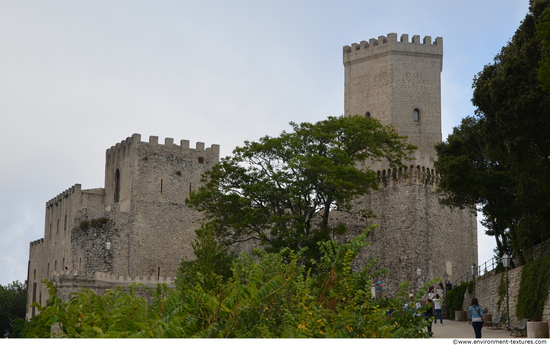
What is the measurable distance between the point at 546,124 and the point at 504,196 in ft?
31.0

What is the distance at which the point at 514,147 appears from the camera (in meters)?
22.6

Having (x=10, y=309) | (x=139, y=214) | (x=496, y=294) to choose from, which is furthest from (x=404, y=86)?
(x=10, y=309)

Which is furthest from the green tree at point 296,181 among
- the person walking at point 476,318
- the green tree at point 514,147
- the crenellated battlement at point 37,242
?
the crenellated battlement at point 37,242

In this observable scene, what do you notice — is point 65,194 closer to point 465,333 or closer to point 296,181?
point 296,181

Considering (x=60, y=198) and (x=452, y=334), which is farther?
(x=60, y=198)

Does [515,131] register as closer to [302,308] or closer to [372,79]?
[302,308]

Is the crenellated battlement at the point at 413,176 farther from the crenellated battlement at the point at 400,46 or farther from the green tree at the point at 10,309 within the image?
the green tree at the point at 10,309

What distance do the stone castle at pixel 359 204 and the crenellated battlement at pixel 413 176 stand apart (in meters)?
0.06

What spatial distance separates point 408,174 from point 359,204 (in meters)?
3.33

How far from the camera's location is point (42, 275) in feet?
177

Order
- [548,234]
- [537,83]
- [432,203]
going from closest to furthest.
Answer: [537,83]
[548,234]
[432,203]

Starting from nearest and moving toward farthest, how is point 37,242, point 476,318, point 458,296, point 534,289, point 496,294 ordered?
point 476,318, point 534,289, point 496,294, point 458,296, point 37,242

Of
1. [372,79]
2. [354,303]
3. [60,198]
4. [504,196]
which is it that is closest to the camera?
[354,303]

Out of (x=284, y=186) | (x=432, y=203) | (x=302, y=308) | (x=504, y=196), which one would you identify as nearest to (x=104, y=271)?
(x=284, y=186)
